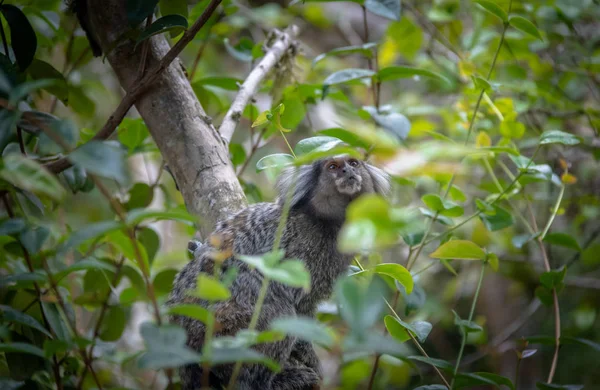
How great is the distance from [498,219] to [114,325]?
1.86m

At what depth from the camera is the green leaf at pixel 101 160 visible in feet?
3.93

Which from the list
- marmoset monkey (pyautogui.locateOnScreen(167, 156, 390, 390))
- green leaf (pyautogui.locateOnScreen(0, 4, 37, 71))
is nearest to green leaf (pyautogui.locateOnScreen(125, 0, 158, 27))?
green leaf (pyautogui.locateOnScreen(0, 4, 37, 71))

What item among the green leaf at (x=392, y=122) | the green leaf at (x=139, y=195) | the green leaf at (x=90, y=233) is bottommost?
the green leaf at (x=139, y=195)

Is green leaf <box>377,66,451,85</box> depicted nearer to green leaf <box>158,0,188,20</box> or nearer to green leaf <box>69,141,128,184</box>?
green leaf <box>158,0,188,20</box>

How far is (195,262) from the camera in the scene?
2.38 m

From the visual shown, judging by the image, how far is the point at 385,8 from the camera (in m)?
2.67

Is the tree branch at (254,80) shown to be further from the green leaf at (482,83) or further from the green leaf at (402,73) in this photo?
the green leaf at (482,83)

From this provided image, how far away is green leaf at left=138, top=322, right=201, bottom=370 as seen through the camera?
45.3 inches

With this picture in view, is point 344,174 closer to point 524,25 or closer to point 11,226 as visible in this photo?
point 524,25

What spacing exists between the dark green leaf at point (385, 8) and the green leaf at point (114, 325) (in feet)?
5.97

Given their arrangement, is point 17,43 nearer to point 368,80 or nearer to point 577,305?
point 368,80

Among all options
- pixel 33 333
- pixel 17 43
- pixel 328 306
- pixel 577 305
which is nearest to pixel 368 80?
pixel 328 306

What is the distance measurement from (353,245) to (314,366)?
184cm

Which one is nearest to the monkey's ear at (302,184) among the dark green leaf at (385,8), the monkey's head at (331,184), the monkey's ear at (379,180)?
the monkey's head at (331,184)
